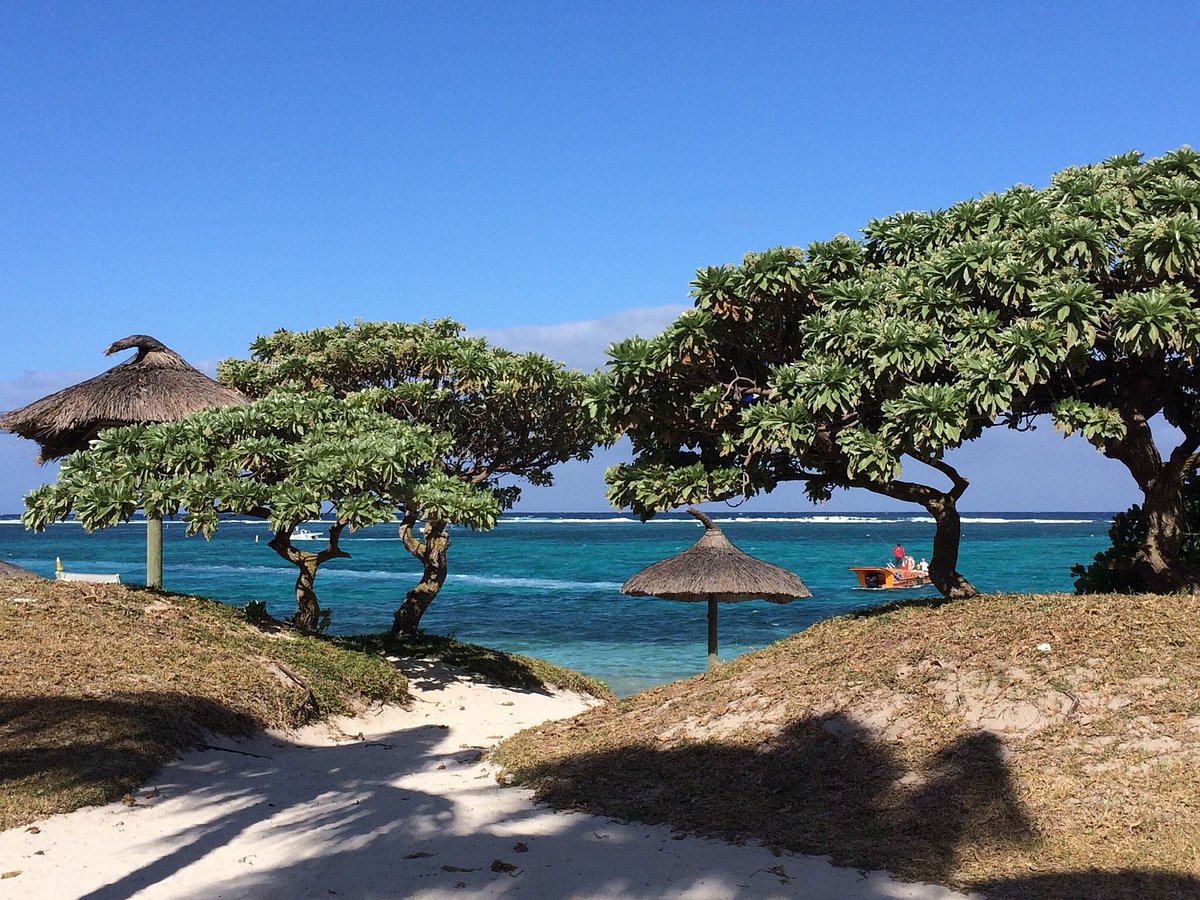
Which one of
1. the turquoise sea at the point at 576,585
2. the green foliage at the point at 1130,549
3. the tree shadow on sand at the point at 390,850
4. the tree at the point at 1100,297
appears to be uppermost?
the tree at the point at 1100,297

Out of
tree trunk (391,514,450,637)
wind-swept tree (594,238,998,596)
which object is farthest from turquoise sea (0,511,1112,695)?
wind-swept tree (594,238,998,596)

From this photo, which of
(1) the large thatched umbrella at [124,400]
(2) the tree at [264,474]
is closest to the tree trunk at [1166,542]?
(2) the tree at [264,474]

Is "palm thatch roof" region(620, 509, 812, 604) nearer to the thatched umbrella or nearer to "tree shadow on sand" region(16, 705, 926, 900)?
the thatched umbrella

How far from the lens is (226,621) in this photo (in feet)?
49.1

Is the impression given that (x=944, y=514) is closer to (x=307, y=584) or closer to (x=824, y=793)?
(x=824, y=793)

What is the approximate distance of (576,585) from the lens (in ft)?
186

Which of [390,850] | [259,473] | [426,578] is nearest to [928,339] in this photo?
[390,850]

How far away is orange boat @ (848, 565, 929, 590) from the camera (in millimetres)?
50688

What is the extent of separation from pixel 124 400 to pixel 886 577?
40.1m

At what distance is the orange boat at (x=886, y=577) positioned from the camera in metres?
50.7

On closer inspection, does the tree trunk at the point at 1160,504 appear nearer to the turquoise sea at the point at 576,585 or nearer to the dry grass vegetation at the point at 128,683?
the dry grass vegetation at the point at 128,683

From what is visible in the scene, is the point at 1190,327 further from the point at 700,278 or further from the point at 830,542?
the point at 830,542

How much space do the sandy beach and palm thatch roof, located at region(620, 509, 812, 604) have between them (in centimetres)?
699

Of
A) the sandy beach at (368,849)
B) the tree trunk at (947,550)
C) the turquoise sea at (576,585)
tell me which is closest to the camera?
the sandy beach at (368,849)
